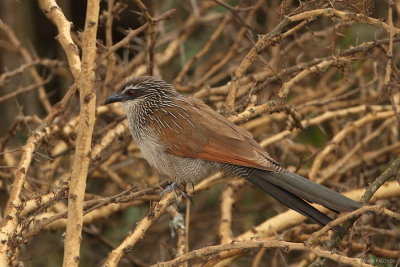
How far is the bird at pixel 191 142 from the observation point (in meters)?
3.42

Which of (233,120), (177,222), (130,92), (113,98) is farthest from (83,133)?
(130,92)

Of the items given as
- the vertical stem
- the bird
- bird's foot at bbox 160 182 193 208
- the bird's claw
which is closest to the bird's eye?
the bird

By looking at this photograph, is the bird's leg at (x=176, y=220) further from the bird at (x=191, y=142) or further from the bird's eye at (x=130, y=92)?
the bird's eye at (x=130, y=92)

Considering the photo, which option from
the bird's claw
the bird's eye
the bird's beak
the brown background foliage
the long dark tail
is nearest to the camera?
the long dark tail

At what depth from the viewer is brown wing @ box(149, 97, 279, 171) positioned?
11.7 ft

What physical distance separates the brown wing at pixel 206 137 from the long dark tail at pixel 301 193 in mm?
77

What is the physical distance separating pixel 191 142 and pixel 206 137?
101 millimetres

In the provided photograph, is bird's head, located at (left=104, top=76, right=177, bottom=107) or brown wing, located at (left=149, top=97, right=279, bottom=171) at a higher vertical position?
bird's head, located at (left=104, top=76, right=177, bottom=107)

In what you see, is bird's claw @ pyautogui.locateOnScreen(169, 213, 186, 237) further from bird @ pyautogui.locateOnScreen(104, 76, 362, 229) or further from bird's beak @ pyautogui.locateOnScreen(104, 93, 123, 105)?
bird's beak @ pyautogui.locateOnScreen(104, 93, 123, 105)

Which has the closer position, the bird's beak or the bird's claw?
the bird's claw

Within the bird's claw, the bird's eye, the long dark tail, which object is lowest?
the bird's claw

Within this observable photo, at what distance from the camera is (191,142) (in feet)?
12.3

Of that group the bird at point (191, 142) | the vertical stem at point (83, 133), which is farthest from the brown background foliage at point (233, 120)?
the bird at point (191, 142)

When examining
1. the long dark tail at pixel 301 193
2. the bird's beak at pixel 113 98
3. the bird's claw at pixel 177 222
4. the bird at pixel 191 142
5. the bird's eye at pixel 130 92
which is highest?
the bird's eye at pixel 130 92
